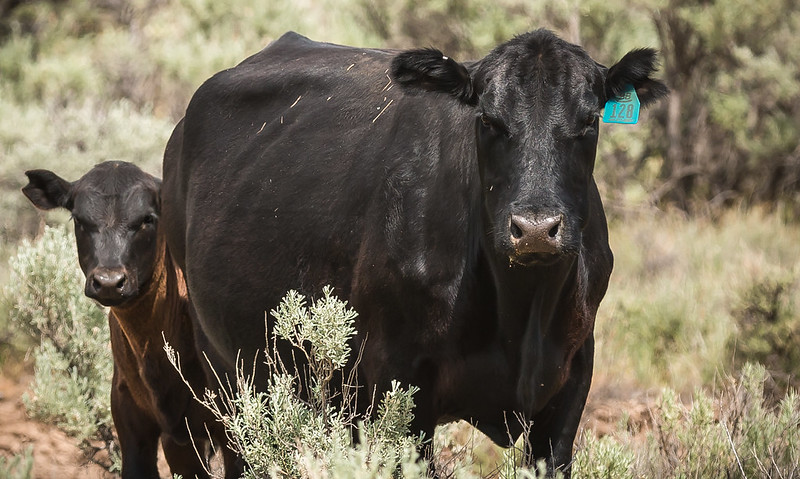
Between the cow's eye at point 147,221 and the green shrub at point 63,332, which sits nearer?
the cow's eye at point 147,221

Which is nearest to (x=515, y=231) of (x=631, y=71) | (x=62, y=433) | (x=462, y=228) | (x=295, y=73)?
(x=462, y=228)

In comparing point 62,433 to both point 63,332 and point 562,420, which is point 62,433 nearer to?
point 63,332

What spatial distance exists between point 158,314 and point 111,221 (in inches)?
25.3

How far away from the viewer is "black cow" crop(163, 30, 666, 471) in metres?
4.34

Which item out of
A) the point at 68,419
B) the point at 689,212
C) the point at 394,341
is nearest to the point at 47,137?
the point at 68,419

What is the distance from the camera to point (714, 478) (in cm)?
543

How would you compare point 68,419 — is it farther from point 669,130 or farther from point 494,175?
point 669,130

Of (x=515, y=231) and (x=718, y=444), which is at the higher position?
(x=515, y=231)

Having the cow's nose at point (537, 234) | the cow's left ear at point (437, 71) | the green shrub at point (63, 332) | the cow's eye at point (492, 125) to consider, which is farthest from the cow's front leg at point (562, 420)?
the green shrub at point (63, 332)

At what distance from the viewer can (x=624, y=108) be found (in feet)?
15.7

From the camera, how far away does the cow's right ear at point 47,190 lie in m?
6.87

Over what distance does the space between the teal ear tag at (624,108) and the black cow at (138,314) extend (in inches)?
112

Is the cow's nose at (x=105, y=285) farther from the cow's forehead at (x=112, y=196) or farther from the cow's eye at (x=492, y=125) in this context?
the cow's eye at (x=492, y=125)

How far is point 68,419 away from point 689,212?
9234mm
